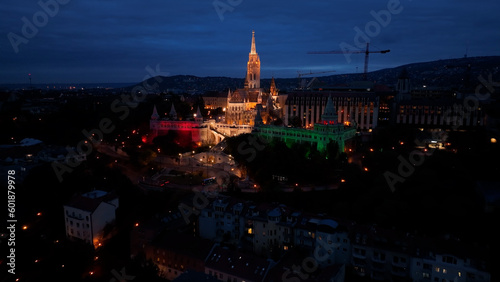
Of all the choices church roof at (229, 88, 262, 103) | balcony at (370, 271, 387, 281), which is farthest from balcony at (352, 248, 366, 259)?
church roof at (229, 88, 262, 103)

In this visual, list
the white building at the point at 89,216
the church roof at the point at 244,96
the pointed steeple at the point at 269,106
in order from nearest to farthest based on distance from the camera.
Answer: the white building at the point at 89,216 < the pointed steeple at the point at 269,106 < the church roof at the point at 244,96

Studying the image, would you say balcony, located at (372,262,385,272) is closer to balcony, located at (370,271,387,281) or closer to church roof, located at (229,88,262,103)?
balcony, located at (370,271,387,281)

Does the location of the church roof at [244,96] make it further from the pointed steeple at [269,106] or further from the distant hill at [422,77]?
the distant hill at [422,77]

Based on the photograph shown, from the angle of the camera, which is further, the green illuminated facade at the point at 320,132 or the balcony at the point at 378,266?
the green illuminated facade at the point at 320,132

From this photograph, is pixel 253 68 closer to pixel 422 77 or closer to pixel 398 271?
pixel 398 271

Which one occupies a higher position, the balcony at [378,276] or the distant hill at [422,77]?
the distant hill at [422,77]

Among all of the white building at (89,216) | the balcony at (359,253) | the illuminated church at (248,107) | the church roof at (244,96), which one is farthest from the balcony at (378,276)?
the church roof at (244,96)

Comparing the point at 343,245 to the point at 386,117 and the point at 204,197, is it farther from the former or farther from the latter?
the point at 386,117
